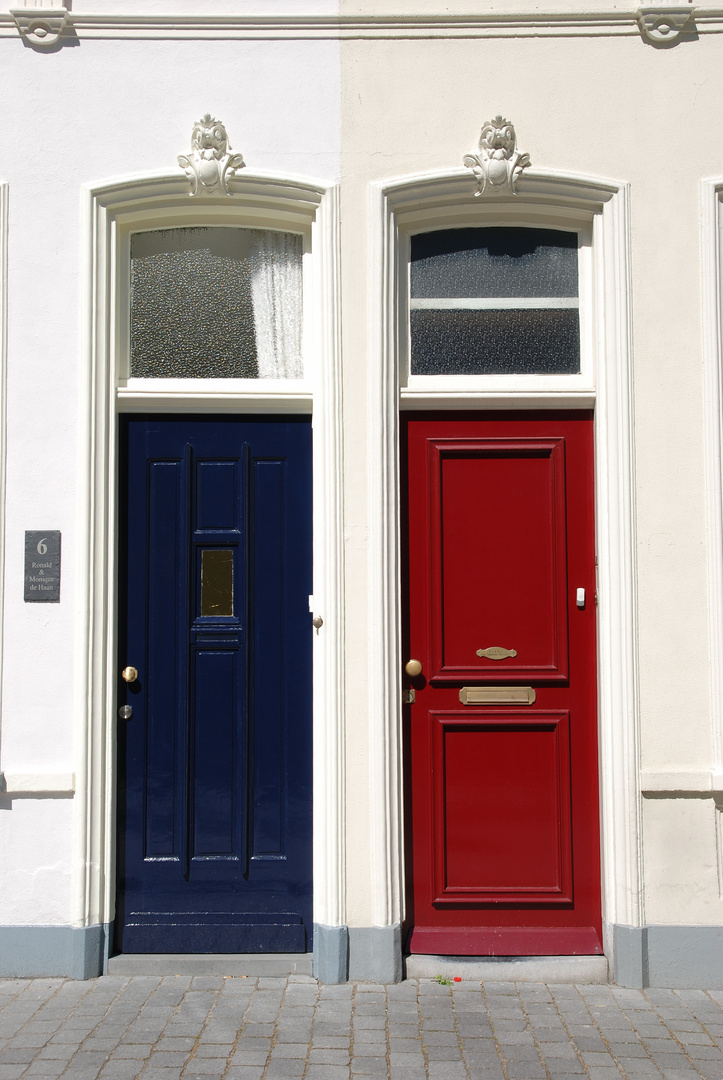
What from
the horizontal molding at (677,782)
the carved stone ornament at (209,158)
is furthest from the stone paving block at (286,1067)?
the carved stone ornament at (209,158)

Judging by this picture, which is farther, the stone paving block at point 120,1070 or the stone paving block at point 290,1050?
the stone paving block at point 290,1050

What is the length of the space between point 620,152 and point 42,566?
3.24 meters

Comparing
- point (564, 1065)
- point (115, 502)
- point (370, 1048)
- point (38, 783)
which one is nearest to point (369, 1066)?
point (370, 1048)

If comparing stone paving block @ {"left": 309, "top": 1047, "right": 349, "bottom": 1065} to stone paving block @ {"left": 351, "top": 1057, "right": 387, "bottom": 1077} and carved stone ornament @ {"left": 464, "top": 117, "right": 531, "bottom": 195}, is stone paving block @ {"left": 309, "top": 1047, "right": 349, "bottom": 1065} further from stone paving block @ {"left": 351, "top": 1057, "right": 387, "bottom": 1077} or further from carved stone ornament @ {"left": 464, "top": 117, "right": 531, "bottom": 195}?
carved stone ornament @ {"left": 464, "top": 117, "right": 531, "bottom": 195}

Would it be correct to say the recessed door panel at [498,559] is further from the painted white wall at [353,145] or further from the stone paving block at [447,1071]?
the stone paving block at [447,1071]

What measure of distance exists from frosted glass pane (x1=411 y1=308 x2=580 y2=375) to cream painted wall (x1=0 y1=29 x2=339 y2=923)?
33.0 inches

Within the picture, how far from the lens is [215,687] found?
4.23 metres

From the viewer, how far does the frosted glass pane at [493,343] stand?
4309 millimetres

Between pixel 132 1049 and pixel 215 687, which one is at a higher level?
pixel 215 687

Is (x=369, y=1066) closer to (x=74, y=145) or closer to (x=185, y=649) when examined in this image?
(x=185, y=649)

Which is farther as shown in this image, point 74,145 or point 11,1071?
point 74,145

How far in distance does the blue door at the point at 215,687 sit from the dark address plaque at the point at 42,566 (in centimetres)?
32

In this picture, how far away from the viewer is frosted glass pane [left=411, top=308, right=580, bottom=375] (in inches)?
170

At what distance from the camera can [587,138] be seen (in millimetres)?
4148
